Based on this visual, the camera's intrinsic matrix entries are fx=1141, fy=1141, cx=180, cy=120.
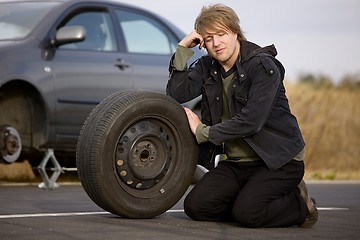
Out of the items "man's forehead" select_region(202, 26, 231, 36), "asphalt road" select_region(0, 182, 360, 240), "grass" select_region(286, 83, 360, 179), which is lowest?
"grass" select_region(286, 83, 360, 179)

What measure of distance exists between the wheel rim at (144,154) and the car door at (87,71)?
3.78 m

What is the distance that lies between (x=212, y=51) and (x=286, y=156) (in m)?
0.80

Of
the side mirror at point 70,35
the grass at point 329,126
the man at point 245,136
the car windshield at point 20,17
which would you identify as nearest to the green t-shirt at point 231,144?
the man at point 245,136

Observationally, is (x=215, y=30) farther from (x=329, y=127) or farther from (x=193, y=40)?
(x=329, y=127)

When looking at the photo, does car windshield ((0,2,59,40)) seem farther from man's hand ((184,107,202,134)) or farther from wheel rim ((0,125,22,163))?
man's hand ((184,107,202,134))

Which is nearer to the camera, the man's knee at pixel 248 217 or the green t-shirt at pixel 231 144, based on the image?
the man's knee at pixel 248 217

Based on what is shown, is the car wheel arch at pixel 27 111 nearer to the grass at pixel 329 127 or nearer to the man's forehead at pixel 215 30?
the man's forehead at pixel 215 30

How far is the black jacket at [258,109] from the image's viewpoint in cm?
696

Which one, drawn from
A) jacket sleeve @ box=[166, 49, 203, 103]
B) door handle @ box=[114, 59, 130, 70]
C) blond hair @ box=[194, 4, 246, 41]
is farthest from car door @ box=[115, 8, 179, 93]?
blond hair @ box=[194, 4, 246, 41]

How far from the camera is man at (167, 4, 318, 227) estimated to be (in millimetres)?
6977

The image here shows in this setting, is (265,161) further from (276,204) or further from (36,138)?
(36,138)

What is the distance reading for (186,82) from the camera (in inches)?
294

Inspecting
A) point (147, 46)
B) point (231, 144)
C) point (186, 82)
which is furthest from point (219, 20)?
point (147, 46)

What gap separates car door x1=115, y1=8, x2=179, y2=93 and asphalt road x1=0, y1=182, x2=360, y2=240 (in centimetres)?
309
